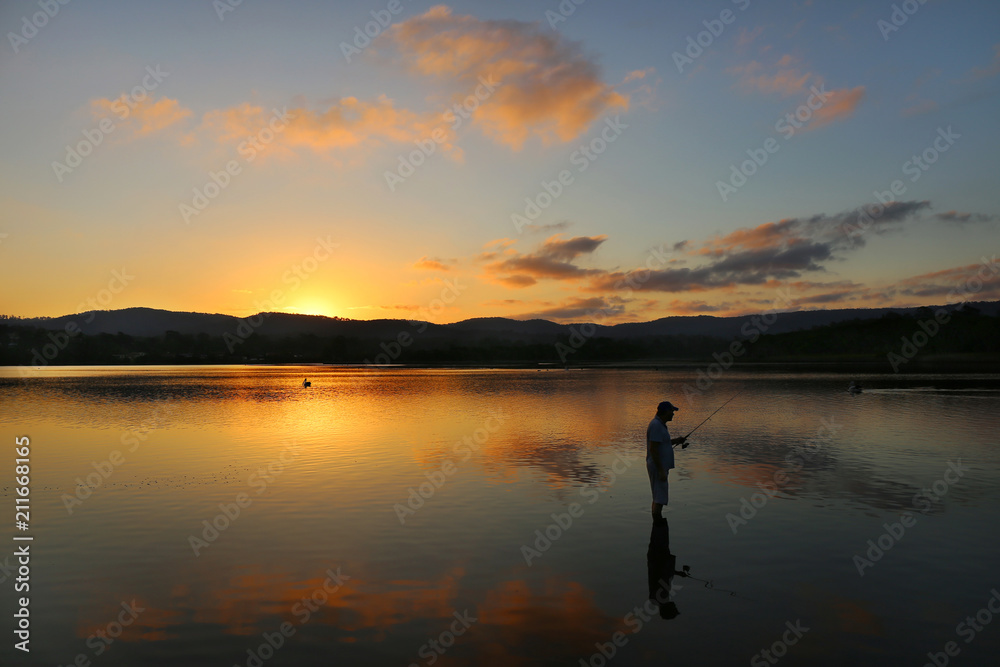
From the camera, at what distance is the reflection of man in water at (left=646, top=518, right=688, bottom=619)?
9.01 meters

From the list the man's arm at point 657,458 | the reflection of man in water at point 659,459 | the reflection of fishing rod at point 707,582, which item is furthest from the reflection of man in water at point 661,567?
the man's arm at point 657,458

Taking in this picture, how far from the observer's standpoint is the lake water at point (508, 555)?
7.94 meters

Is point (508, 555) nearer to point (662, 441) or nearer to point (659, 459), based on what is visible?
Answer: point (659, 459)

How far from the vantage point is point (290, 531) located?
13.1 meters

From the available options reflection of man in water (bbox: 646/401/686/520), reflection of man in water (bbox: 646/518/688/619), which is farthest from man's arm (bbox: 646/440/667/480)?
reflection of man in water (bbox: 646/518/688/619)

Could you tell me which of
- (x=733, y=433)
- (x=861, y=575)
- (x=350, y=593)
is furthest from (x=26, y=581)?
(x=733, y=433)

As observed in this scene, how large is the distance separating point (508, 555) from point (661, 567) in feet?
8.64

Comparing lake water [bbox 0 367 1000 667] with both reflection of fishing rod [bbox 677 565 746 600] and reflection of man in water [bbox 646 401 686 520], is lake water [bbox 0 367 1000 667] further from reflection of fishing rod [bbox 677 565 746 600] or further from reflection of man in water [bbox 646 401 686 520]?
reflection of man in water [bbox 646 401 686 520]

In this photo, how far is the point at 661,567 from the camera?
34.5 ft

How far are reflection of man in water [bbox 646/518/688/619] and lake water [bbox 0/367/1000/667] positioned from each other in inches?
3.0

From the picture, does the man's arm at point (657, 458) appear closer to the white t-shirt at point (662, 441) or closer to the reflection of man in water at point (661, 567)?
the white t-shirt at point (662, 441)

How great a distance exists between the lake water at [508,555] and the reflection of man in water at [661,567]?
0.25 ft

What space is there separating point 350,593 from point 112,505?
9.16 m

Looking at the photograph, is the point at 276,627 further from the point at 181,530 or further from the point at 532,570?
the point at 181,530
